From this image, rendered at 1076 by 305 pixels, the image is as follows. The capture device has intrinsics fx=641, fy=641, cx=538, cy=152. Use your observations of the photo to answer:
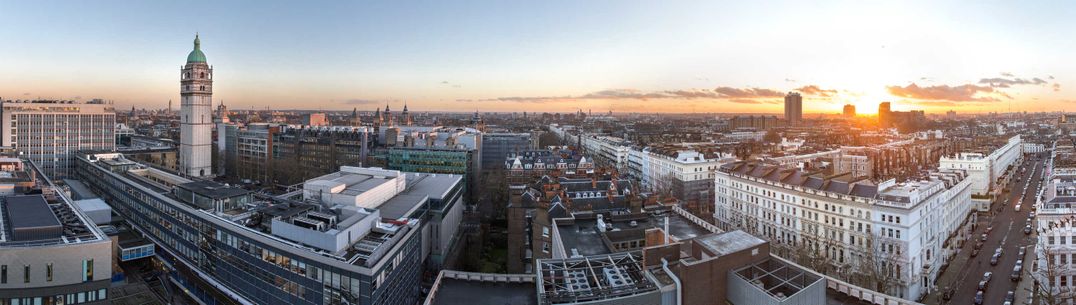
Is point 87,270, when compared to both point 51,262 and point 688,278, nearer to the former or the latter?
point 51,262

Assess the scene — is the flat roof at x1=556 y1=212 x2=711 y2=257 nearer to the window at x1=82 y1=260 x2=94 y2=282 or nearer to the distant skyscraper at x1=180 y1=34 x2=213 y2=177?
the window at x1=82 y1=260 x2=94 y2=282

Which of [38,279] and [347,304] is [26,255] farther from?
[347,304]

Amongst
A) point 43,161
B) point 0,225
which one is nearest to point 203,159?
point 43,161

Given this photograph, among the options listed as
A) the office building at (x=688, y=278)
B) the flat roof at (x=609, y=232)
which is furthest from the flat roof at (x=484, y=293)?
the flat roof at (x=609, y=232)

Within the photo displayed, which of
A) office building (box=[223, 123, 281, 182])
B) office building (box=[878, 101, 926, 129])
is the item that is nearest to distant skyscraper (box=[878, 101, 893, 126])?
office building (box=[878, 101, 926, 129])

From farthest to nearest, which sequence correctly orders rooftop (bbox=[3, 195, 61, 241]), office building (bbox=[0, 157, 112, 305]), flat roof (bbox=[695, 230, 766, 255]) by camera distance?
rooftop (bbox=[3, 195, 61, 241]), office building (bbox=[0, 157, 112, 305]), flat roof (bbox=[695, 230, 766, 255])

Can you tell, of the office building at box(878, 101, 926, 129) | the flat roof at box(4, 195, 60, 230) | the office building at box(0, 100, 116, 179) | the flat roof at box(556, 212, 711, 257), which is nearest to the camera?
the flat roof at box(556, 212, 711, 257)
